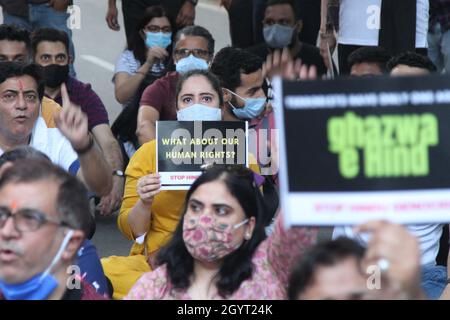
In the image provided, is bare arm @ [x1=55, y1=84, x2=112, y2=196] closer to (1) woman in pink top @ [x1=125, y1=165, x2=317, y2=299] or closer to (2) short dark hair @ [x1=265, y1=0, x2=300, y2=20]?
(1) woman in pink top @ [x1=125, y1=165, x2=317, y2=299]

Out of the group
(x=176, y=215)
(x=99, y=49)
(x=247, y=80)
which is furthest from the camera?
(x=99, y=49)

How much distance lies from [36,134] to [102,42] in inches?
339

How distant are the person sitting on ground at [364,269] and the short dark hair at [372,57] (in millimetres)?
3909

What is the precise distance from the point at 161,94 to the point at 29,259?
397 centimetres

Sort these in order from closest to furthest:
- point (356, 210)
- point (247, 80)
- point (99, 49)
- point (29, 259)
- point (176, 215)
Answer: point (356, 210), point (29, 259), point (176, 215), point (247, 80), point (99, 49)

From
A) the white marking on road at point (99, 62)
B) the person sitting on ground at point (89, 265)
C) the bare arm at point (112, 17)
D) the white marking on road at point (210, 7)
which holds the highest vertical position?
the white marking on road at point (210, 7)

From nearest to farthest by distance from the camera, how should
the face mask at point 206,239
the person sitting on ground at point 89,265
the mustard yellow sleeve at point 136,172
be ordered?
the face mask at point 206,239, the person sitting on ground at point 89,265, the mustard yellow sleeve at point 136,172

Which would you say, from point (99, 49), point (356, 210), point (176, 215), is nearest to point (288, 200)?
point (356, 210)

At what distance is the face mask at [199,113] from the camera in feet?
22.1

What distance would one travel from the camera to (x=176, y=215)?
6477mm

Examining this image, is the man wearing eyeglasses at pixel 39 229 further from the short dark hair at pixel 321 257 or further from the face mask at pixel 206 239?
the short dark hair at pixel 321 257

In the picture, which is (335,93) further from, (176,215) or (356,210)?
(176,215)

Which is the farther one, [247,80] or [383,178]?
[247,80]

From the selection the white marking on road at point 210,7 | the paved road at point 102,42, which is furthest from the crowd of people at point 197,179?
the white marking on road at point 210,7
